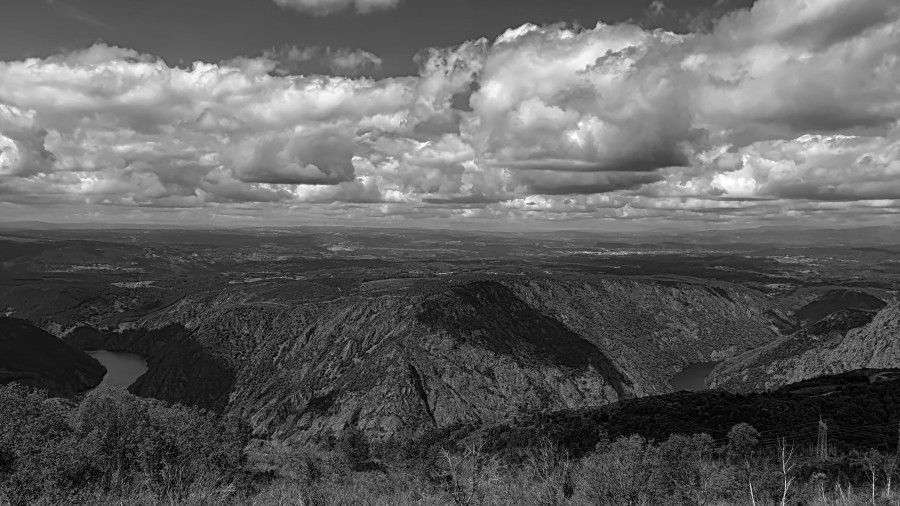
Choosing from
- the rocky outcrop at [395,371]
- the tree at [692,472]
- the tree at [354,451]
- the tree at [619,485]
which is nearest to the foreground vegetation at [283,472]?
the tree at [619,485]

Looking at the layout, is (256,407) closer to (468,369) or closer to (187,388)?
(187,388)

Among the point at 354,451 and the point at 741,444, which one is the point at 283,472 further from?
the point at 741,444

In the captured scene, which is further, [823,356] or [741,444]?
[823,356]

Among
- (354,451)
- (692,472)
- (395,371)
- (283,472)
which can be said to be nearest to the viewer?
(692,472)

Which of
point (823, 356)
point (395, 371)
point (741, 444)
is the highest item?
point (741, 444)

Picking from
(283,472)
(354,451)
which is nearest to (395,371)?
(354,451)

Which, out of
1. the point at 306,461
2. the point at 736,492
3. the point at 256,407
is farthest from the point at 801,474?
the point at 256,407
